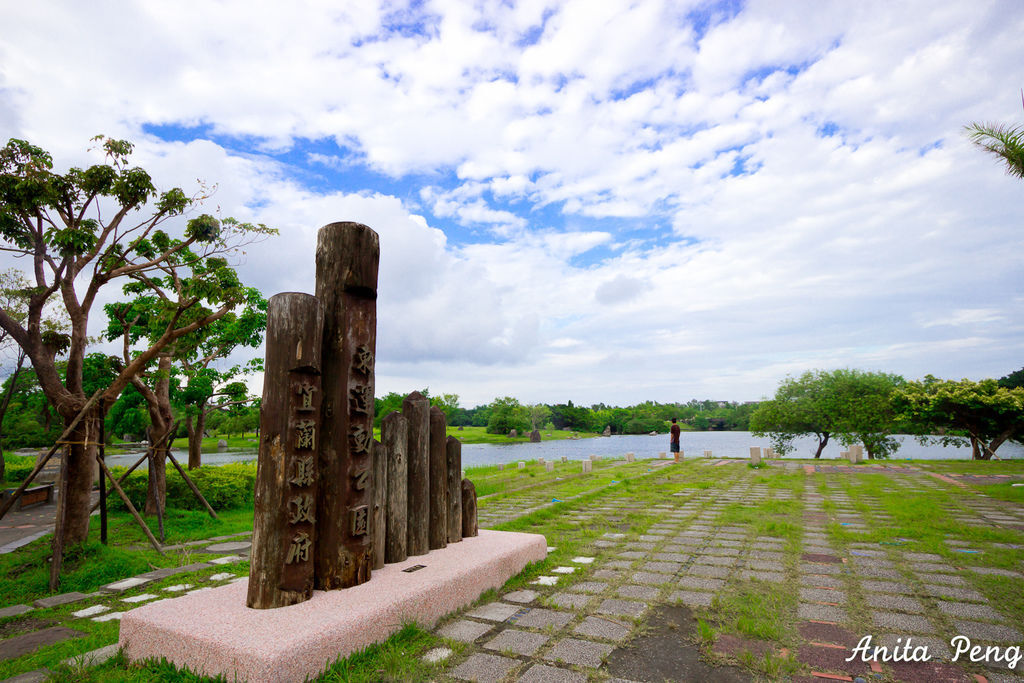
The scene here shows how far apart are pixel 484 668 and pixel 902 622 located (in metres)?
3.03

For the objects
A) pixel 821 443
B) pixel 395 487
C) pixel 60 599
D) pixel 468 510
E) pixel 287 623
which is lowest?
pixel 821 443

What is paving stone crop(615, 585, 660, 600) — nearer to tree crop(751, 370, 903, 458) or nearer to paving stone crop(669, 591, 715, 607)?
paving stone crop(669, 591, 715, 607)

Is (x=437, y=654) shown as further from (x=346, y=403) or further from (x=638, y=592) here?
(x=638, y=592)

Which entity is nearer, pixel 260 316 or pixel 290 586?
pixel 290 586

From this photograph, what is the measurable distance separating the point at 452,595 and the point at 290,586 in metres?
1.22

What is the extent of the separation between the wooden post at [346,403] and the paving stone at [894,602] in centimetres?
401

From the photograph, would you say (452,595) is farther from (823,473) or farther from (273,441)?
(823,473)

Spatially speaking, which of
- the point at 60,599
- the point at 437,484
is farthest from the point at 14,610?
the point at 437,484

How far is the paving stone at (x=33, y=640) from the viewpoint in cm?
385

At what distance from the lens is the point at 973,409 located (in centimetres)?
A: 2208

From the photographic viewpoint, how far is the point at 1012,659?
10.5ft

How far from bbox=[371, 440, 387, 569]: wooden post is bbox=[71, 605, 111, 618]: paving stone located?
2620 millimetres

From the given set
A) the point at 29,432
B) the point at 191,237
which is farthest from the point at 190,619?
the point at 29,432

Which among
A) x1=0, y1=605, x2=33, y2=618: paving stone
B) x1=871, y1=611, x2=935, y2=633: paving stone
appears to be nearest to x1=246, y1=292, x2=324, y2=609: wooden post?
x1=0, y1=605, x2=33, y2=618: paving stone
